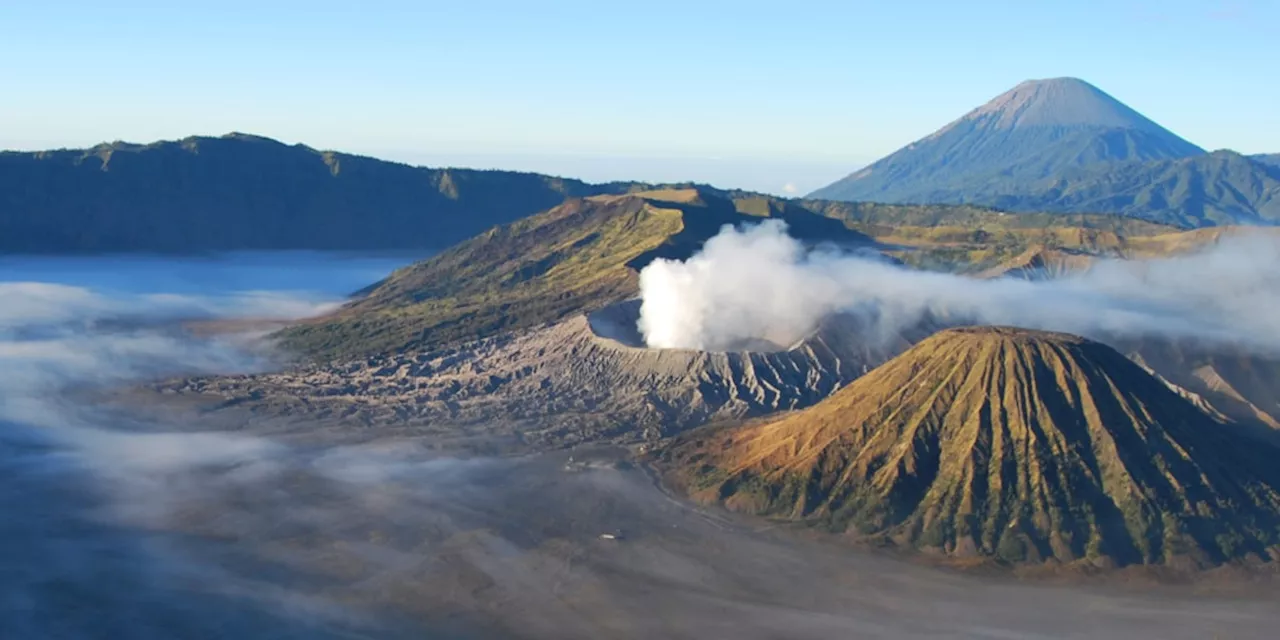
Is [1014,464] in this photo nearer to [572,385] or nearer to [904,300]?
[572,385]

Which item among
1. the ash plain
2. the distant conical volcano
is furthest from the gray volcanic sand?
the distant conical volcano

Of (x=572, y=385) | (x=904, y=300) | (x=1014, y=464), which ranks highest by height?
(x=904, y=300)

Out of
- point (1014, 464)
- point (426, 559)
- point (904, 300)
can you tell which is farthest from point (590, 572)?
point (904, 300)

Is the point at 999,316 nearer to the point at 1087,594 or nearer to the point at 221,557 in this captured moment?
the point at 1087,594

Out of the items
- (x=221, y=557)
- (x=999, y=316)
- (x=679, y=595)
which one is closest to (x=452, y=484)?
(x=221, y=557)

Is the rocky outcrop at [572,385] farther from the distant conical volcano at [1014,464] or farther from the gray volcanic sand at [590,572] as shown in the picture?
the gray volcanic sand at [590,572]

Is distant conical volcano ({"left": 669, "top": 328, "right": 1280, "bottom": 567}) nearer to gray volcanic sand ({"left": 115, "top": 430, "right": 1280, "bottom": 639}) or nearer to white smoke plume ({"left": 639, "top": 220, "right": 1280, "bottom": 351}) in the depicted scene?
gray volcanic sand ({"left": 115, "top": 430, "right": 1280, "bottom": 639})
